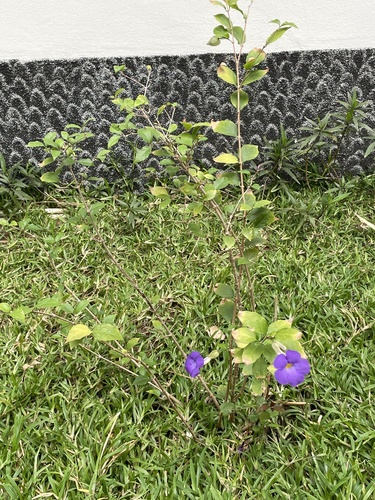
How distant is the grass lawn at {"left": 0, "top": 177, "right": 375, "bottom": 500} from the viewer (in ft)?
4.20

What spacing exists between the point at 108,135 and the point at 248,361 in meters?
1.93

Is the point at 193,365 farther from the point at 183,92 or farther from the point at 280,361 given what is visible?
the point at 183,92

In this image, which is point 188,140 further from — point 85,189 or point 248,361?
point 85,189

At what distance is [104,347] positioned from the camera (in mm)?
1663

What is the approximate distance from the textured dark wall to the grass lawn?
565 mm

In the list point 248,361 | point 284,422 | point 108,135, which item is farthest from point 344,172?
point 248,361

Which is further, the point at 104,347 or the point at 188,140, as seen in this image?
the point at 104,347

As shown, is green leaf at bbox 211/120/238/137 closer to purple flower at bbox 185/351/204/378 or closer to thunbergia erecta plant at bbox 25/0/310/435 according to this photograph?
→ thunbergia erecta plant at bbox 25/0/310/435

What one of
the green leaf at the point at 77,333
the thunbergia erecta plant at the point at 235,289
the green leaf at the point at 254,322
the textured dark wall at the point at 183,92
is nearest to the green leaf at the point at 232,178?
the thunbergia erecta plant at the point at 235,289

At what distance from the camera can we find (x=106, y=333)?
1.19m

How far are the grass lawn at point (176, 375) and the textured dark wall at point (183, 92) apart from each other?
1.85 ft

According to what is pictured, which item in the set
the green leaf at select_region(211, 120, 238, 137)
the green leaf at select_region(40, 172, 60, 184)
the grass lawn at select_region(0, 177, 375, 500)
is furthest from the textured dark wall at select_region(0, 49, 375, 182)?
the green leaf at select_region(211, 120, 238, 137)

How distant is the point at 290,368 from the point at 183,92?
192 cm

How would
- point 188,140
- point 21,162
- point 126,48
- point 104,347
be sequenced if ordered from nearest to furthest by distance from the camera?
point 188,140 < point 104,347 < point 126,48 < point 21,162
